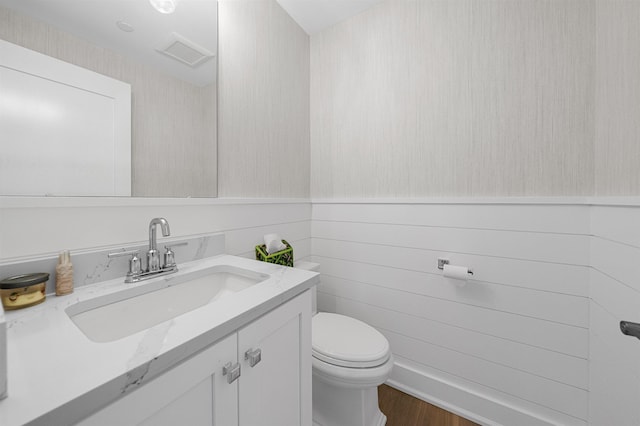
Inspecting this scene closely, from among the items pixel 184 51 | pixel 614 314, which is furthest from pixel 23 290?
pixel 614 314

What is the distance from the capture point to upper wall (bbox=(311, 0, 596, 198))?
1063 mm

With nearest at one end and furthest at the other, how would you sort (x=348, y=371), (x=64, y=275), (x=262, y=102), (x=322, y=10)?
(x=64, y=275) → (x=348, y=371) → (x=262, y=102) → (x=322, y=10)

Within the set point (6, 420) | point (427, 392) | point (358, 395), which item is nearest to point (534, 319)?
point (427, 392)

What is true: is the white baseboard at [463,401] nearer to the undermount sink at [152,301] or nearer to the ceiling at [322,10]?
the undermount sink at [152,301]

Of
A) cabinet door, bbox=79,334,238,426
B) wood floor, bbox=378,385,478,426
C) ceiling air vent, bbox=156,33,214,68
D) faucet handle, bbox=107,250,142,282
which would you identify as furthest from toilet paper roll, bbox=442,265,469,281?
ceiling air vent, bbox=156,33,214,68

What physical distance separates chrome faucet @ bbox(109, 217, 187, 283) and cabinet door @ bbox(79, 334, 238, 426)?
1.49ft

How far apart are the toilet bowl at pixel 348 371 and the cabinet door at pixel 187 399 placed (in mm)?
563

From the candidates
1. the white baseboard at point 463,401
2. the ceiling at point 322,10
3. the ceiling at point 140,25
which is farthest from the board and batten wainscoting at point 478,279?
the ceiling at point 322,10

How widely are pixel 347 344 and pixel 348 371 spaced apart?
0.13 meters

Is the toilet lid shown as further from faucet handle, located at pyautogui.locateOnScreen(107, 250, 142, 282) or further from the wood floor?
faucet handle, located at pyautogui.locateOnScreen(107, 250, 142, 282)

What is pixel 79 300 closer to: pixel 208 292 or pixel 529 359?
pixel 208 292

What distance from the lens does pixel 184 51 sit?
110 cm

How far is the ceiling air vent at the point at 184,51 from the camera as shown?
1050 millimetres

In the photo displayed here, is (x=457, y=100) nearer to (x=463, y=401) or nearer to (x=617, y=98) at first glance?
(x=617, y=98)
